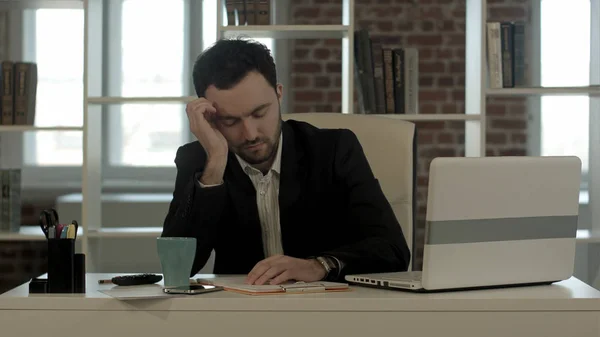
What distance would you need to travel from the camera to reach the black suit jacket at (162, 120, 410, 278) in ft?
6.54

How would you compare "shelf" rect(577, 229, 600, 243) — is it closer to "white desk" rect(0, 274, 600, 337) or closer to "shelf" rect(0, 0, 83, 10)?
"white desk" rect(0, 274, 600, 337)

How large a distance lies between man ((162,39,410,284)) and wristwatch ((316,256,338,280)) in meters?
0.23

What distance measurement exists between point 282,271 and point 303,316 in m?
0.26

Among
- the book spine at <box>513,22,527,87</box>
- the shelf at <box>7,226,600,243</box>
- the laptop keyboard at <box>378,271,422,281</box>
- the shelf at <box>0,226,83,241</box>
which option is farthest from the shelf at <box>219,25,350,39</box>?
the laptop keyboard at <box>378,271,422,281</box>

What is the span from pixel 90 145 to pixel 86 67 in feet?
1.03

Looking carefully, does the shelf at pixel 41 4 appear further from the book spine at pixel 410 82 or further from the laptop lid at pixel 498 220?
the laptop lid at pixel 498 220

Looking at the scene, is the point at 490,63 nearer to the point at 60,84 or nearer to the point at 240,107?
the point at 240,107

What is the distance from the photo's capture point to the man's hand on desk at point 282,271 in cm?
150

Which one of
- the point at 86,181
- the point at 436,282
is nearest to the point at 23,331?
the point at 436,282

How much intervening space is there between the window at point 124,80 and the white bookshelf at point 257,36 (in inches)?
30.7

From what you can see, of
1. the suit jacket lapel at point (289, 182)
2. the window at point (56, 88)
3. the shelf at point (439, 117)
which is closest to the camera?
the suit jacket lapel at point (289, 182)

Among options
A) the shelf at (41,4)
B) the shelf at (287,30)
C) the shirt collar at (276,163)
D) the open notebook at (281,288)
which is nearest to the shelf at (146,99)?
the shelf at (287,30)

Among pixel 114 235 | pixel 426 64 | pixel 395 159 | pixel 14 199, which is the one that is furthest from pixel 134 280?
pixel 426 64

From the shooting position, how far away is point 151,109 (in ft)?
14.1
